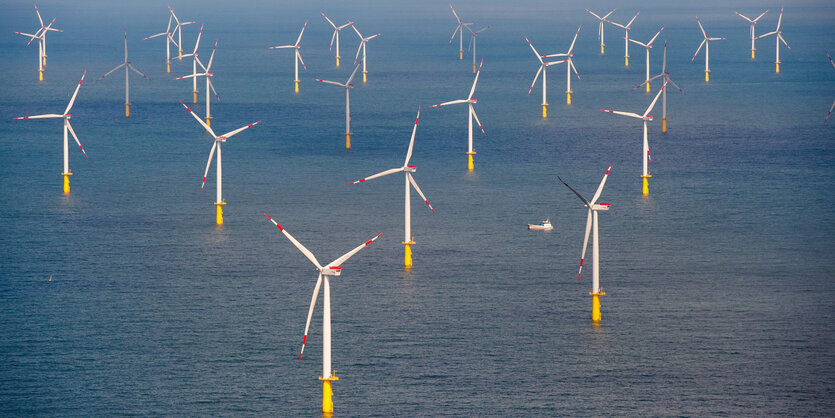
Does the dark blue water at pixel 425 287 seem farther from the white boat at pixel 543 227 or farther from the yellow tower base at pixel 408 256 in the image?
the white boat at pixel 543 227

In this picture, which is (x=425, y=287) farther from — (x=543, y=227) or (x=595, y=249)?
(x=543, y=227)

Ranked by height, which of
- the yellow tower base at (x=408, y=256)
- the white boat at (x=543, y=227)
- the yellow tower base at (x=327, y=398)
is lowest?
the yellow tower base at (x=327, y=398)

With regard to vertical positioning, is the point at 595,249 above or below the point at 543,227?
above

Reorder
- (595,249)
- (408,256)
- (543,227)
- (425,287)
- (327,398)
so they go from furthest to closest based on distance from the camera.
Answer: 1. (543,227)
2. (408,256)
3. (425,287)
4. (595,249)
5. (327,398)

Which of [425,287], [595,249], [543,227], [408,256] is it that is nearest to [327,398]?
[595,249]

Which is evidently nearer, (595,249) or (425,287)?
(595,249)

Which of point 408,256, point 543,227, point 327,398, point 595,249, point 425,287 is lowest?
point 327,398

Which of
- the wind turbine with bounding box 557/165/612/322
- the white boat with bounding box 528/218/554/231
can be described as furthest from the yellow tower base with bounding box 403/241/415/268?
the white boat with bounding box 528/218/554/231

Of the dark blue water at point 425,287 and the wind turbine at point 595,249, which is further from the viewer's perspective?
the wind turbine at point 595,249

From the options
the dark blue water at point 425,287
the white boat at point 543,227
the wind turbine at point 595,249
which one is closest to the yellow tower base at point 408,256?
the dark blue water at point 425,287

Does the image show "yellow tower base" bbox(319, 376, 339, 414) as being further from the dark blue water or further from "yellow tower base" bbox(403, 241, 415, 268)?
"yellow tower base" bbox(403, 241, 415, 268)

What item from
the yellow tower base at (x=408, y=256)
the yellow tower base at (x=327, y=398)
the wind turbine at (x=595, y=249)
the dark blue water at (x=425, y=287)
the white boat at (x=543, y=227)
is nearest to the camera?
the yellow tower base at (x=327, y=398)

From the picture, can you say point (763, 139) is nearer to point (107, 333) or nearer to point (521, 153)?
point (521, 153)
